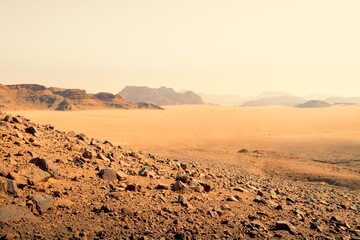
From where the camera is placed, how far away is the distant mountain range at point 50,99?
94250mm

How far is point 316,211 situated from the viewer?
8.45 metres

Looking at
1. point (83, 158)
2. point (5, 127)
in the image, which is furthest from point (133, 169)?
point (5, 127)

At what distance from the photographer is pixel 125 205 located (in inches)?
256

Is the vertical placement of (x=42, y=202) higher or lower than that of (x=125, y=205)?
higher

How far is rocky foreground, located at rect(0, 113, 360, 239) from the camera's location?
556cm

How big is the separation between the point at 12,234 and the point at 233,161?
1580cm

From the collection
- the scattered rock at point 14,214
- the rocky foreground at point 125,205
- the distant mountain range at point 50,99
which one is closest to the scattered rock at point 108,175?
the rocky foreground at point 125,205

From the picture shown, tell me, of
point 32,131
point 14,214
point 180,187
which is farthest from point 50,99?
point 14,214

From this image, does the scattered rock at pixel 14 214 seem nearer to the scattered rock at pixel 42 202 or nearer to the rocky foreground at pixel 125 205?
the rocky foreground at pixel 125 205

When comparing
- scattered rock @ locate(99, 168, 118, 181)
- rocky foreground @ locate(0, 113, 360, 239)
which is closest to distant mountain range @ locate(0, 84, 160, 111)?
rocky foreground @ locate(0, 113, 360, 239)

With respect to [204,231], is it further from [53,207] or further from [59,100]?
[59,100]

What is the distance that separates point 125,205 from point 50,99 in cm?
10212

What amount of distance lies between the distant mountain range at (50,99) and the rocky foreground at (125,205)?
285 ft

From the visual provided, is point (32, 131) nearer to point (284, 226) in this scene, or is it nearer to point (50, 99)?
point (284, 226)
